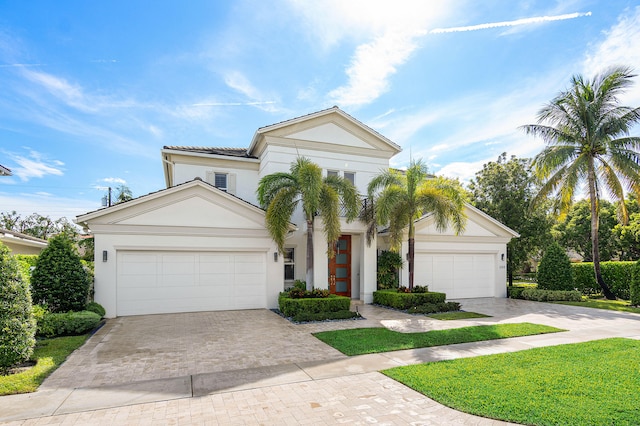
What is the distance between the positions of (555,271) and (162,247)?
1725cm

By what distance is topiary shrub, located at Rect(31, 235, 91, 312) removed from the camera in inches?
379

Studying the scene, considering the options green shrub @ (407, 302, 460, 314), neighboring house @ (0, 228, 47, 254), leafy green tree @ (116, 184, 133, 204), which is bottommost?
green shrub @ (407, 302, 460, 314)

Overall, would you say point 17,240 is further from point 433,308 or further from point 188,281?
point 433,308

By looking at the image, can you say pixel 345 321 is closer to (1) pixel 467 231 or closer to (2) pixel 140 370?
(2) pixel 140 370

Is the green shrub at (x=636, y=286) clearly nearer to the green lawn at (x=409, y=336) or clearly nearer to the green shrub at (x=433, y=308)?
the green lawn at (x=409, y=336)

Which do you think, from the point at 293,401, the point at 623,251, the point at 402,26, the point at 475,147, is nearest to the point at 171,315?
the point at 293,401

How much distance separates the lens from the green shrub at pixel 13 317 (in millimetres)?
6000

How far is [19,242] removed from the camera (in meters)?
17.2

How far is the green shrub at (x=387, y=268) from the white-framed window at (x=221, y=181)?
7.53 m

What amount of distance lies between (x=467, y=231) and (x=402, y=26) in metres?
10.7

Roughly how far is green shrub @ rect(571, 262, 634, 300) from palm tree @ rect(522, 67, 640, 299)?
619mm

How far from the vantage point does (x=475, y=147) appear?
2098cm

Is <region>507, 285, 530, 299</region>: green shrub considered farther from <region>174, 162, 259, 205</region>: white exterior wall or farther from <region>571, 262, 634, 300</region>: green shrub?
<region>174, 162, 259, 205</region>: white exterior wall

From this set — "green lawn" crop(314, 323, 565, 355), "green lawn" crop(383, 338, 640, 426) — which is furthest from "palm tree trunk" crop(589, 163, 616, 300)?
"green lawn" crop(383, 338, 640, 426)
